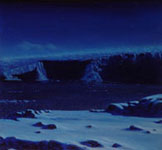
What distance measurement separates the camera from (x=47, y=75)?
3.18 m

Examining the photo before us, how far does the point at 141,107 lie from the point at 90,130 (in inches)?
20.8

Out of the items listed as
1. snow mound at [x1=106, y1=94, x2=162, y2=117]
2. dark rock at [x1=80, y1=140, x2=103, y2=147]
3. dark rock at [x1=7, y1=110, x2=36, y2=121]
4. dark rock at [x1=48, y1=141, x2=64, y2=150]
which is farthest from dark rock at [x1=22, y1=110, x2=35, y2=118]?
snow mound at [x1=106, y1=94, x2=162, y2=117]

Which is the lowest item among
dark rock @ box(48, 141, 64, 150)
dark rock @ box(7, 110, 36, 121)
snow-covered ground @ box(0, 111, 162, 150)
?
dark rock @ box(48, 141, 64, 150)

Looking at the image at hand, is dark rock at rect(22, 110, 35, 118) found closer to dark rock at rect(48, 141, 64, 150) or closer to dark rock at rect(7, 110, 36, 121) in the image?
dark rock at rect(7, 110, 36, 121)

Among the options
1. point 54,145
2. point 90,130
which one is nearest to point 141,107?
point 90,130

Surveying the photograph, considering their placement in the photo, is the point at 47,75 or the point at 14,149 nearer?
the point at 14,149

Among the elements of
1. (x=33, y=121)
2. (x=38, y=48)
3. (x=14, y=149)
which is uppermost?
(x=38, y=48)

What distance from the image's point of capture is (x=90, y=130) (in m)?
2.96

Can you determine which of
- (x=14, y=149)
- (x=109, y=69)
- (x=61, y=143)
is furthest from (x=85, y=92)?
(x=14, y=149)

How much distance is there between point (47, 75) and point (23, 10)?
679 mm

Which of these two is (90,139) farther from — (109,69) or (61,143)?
(109,69)

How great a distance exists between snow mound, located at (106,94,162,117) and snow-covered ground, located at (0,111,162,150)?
0.05 m

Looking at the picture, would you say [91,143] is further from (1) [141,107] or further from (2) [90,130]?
(1) [141,107]

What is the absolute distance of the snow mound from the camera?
2996 millimetres
